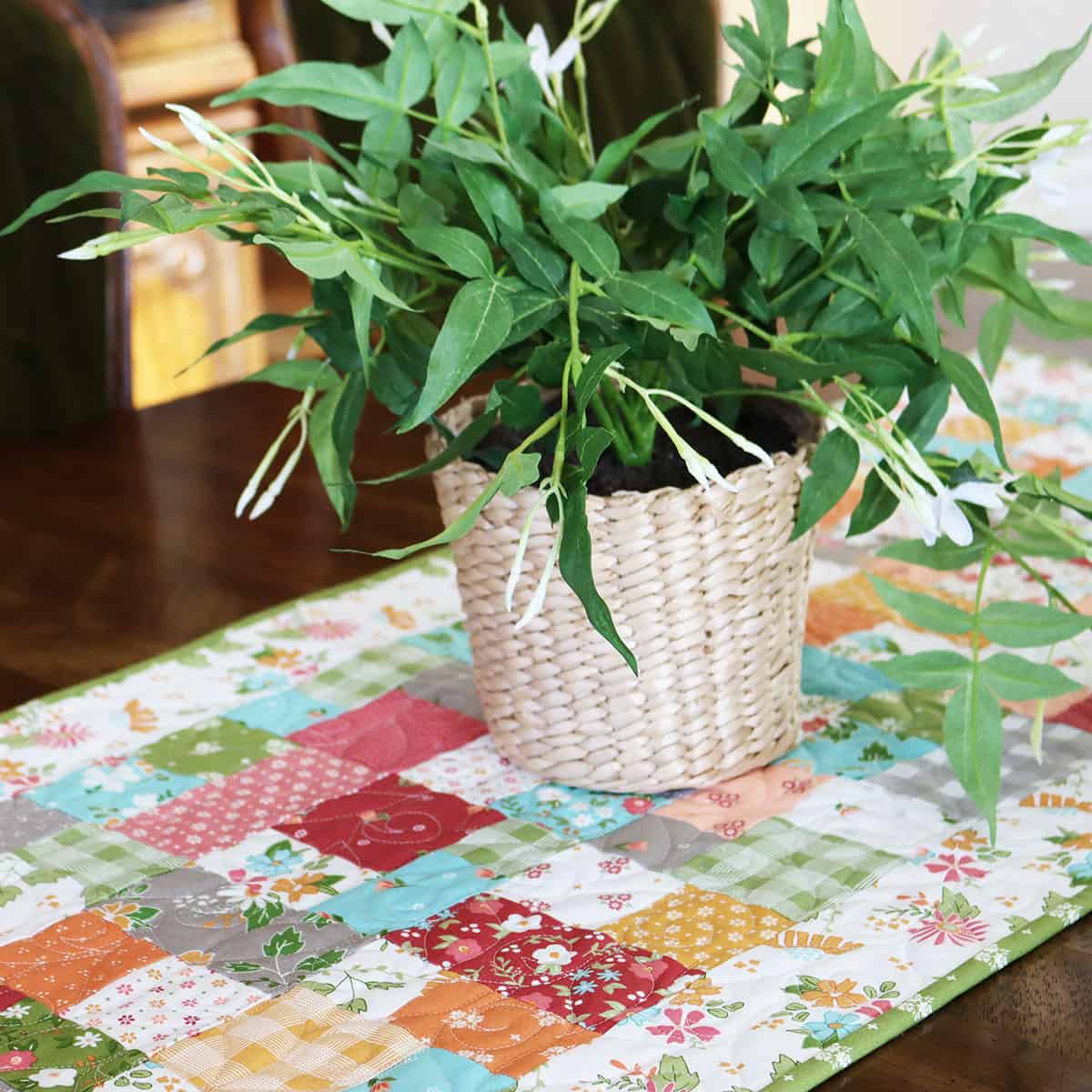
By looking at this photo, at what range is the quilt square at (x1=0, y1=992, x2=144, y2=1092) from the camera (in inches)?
28.4

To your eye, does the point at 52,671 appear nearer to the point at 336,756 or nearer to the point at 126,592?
the point at 126,592

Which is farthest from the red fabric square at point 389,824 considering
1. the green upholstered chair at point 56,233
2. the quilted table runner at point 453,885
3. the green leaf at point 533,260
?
the green upholstered chair at point 56,233

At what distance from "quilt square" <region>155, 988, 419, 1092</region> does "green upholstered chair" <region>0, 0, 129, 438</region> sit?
1062mm

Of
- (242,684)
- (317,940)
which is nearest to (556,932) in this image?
(317,940)

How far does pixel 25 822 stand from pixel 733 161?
561mm

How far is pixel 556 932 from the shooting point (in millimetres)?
823

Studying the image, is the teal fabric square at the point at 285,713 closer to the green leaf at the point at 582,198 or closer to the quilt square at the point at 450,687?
the quilt square at the point at 450,687

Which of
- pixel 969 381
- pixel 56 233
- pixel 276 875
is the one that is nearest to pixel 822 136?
pixel 969 381

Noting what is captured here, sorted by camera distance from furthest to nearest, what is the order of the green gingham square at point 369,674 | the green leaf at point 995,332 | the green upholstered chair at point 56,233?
the green upholstered chair at point 56,233 → the green gingham square at point 369,674 → the green leaf at point 995,332

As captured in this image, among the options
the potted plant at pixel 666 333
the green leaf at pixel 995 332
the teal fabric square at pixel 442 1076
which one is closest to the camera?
the teal fabric square at pixel 442 1076

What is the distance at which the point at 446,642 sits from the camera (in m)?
1.21

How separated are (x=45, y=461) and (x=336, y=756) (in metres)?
0.53

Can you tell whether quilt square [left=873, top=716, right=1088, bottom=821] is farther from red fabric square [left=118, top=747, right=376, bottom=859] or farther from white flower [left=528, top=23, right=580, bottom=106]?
white flower [left=528, top=23, right=580, bottom=106]

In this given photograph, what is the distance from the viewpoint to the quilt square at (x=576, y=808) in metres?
0.94
